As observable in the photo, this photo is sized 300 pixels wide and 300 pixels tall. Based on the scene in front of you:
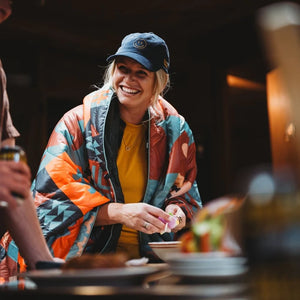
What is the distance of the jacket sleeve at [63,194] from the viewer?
5.86ft

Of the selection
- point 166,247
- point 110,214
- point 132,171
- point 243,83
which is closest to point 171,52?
point 243,83

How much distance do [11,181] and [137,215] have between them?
101cm

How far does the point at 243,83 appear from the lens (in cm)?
610

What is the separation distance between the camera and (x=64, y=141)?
6.21ft

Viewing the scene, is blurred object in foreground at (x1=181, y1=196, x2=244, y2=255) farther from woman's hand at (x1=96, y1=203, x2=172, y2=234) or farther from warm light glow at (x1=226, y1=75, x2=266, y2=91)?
warm light glow at (x1=226, y1=75, x2=266, y2=91)

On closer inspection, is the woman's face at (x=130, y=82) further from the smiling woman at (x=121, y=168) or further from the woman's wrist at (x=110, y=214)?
the woman's wrist at (x=110, y=214)

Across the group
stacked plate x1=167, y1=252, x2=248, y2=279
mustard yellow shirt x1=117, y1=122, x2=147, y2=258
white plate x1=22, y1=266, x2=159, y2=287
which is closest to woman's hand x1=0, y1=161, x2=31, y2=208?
white plate x1=22, y1=266, x2=159, y2=287

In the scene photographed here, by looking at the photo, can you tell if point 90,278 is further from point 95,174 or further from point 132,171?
point 132,171

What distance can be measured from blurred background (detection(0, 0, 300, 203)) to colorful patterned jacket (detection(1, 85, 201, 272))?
2658mm

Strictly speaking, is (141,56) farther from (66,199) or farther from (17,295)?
(17,295)

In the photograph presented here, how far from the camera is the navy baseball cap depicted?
6.52 feet

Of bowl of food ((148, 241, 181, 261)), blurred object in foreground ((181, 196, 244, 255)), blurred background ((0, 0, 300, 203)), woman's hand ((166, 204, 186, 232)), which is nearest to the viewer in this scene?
blurred object in foreground ((181, 196, 244, 255))

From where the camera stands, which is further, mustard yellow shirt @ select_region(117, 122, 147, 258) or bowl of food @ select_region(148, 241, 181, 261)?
mustard yellow shirt @ select_region(117, 122, 147, 258)

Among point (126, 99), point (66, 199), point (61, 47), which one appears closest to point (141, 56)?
point (126, 99)
